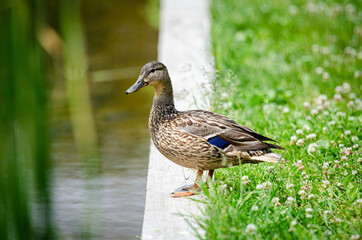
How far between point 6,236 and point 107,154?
3321 mm

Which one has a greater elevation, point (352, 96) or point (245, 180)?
point (352, 96)

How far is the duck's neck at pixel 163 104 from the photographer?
13.4 ft

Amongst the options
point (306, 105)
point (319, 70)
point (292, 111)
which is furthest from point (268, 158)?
point (319, 70)

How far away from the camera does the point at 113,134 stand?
18.1ft

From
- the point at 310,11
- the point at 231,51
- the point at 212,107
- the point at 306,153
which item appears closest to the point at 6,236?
the point at 306,153

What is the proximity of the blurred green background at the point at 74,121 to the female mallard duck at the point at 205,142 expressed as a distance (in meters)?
0.50

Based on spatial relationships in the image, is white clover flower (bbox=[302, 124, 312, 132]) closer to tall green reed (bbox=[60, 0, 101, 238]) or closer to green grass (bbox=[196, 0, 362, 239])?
green grass (bbox=[196, 0, 362, 239])

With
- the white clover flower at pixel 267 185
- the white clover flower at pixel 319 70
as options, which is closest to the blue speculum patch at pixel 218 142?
the white clover flower at pixel 267 185

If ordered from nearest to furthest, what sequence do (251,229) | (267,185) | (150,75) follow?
1. (251,229)
2. (267,185)
3. (150,75)

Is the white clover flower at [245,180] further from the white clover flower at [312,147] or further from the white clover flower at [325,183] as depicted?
the white clover flower at [312,147]

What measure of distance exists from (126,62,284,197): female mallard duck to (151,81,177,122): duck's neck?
18 mm

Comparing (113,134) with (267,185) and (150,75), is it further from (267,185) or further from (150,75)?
(267,185)

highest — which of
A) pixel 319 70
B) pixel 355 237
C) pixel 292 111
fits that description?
pixel 319 70

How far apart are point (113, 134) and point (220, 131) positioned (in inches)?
75.7
